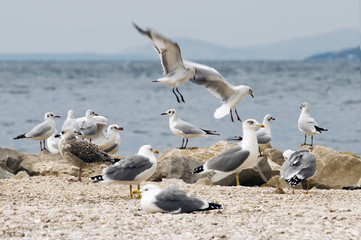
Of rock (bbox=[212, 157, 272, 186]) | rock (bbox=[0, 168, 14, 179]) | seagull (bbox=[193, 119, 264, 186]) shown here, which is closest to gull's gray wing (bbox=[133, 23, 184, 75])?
seagull (bbox=[193, 119, 264, 186])

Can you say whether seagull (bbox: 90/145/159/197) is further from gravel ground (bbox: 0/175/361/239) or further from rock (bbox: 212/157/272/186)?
rock (bbox: 212/157/272/186)

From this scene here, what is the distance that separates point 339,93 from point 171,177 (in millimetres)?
28832

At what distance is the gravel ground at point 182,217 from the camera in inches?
217

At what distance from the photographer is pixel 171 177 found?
948 centimetres

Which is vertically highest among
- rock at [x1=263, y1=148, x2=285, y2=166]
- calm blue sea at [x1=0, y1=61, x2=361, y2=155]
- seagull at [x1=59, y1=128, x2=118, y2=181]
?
seagull at [x1=59, y1=128, x2=118, y2=181]

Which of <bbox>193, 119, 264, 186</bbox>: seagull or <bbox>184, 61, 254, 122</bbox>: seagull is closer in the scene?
<bbox>193, 119, 264, 186</bbox>: seagull

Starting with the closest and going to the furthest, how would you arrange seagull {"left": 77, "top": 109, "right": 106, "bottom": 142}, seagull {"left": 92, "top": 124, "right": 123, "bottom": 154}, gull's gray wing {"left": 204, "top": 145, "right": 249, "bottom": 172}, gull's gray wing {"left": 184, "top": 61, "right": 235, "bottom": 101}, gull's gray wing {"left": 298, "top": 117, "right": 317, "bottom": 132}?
gull's gray wing {"left": 204, "top": 145, "right": 249, "bottom": 172}, gull's gray wing {"left": 184, "top": 61, "right": 235, "bottom": 101}, seagull {"left": 92, "top": 124, "right": 123, "bottom": 154}, seagull {"left": 77, "top": 109, "right": 106, "bottom": 142}, gull's gray wing {"left": 298, "top": 117, "right": 317, "bottom": 132}

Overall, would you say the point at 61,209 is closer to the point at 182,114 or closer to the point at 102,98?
the point at 182,114

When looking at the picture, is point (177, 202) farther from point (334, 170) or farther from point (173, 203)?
point (334, 170)

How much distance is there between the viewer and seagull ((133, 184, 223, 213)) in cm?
625

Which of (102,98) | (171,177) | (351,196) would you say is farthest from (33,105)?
(351,196)

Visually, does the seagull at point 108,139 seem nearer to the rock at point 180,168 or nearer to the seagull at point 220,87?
the seagull at point 220,87

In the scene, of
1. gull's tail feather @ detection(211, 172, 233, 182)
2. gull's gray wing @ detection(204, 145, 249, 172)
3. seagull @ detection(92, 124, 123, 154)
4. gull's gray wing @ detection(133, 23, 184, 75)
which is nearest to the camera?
gull's gray wing @ detection(204, 145, 249, 172)

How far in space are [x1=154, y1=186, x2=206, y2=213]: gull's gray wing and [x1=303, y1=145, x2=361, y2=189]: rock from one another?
374 centimetres
